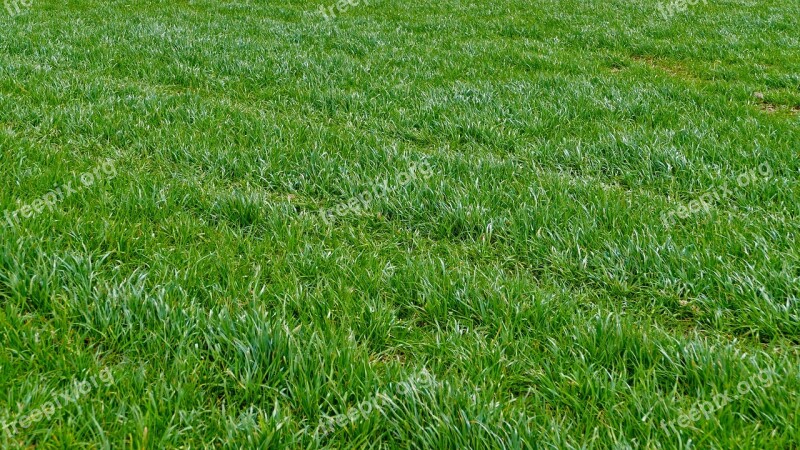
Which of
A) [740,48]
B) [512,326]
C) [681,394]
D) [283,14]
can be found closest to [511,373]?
[512,326]

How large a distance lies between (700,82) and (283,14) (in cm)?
920

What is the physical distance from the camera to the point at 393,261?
12.1 feet

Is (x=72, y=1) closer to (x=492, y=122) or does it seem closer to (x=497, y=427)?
(x=492, y=122)

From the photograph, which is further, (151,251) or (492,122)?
(492,122)

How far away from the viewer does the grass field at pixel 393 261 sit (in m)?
2.35

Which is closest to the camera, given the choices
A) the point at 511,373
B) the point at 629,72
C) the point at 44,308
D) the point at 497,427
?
the point at 497,427

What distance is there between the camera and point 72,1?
47.4ft

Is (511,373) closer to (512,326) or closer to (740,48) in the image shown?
(512,326)

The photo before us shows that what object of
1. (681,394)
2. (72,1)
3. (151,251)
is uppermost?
(72,1)

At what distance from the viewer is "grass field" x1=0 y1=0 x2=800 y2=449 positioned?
235cm

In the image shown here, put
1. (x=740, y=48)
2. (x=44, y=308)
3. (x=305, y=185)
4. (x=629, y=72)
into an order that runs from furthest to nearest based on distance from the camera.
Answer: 1. (x=740, y=48)
2. (x=629, y=72)
3. (x=305, y=185)
4. (x=44, y=308)

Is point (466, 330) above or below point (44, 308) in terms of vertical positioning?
below

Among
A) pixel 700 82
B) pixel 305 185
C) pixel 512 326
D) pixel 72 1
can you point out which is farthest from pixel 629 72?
pixel 72 1

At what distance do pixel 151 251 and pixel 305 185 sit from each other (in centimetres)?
147
